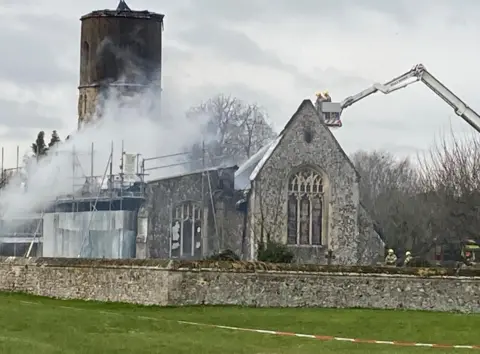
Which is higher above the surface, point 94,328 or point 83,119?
point 83,119

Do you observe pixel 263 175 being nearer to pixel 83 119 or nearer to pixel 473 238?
pixel 473 238

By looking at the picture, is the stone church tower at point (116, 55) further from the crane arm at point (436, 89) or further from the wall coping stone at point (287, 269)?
the wall coping stone at point (287, 269)

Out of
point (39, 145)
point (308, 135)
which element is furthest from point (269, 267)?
point (39, 145)

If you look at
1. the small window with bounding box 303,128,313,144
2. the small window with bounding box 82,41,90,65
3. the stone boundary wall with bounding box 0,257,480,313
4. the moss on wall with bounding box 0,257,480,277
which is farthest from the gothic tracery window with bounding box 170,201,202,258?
the stone boundary wall with bounding box 0,257,480,313

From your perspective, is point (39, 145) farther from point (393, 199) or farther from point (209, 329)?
point (209, 329)

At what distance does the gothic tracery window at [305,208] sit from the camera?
71750 millimetres

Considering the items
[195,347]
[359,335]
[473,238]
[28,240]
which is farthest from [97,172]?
[195,347]

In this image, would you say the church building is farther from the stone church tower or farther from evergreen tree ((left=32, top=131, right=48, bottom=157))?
evergreen tree ((left=32, top=131, right=48, bottom=157))

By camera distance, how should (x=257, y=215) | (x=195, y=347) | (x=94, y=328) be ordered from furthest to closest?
(x=257, y=215)
(x=94, y=328)
(x=195, y=347)

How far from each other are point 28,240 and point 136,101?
1650 centimetres

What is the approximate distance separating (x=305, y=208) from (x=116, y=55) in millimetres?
27536

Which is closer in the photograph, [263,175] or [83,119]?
[263,175]

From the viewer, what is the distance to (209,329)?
102ft

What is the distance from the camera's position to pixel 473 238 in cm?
7250
